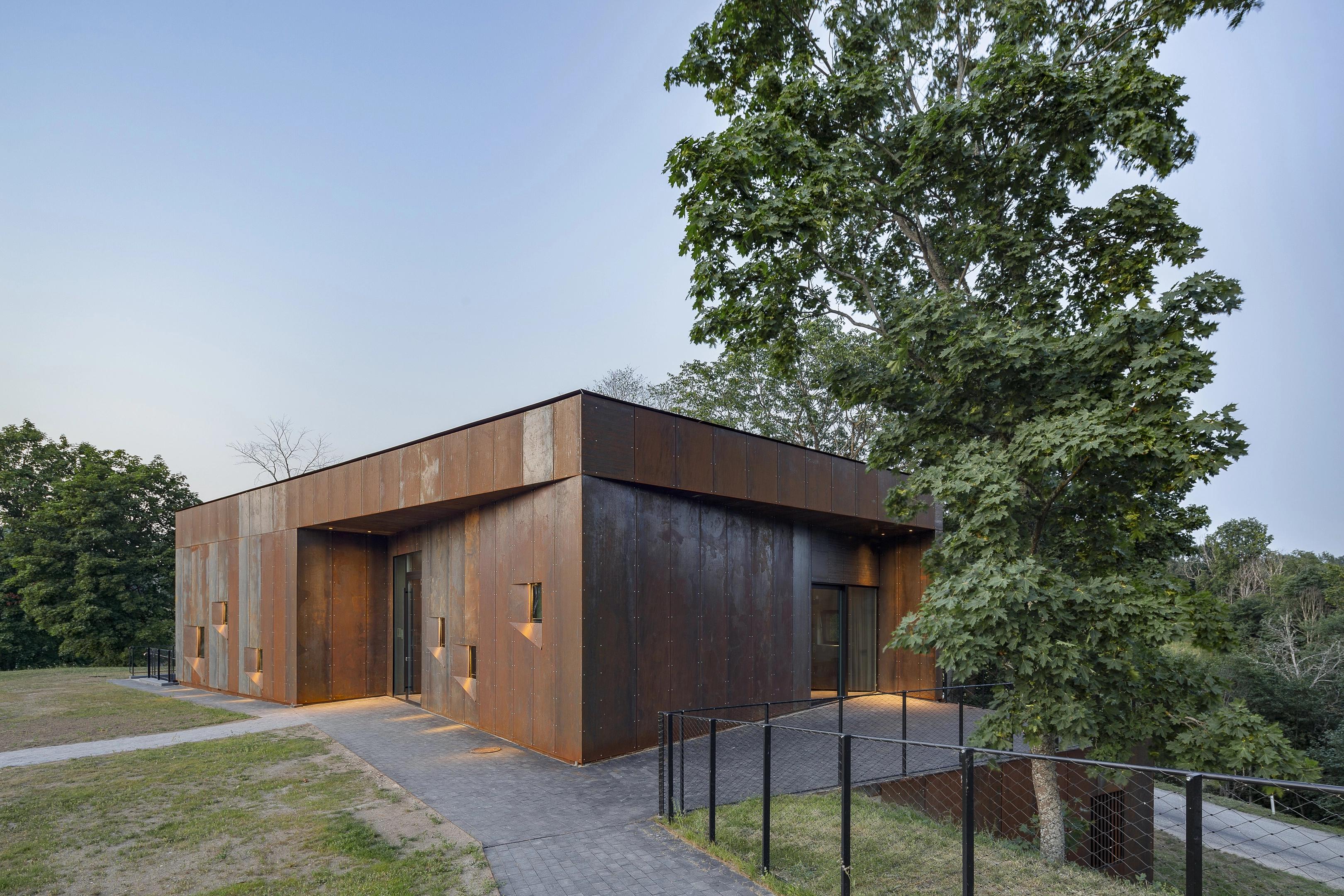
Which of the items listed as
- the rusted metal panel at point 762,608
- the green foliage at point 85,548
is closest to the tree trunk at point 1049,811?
the rusted metal panel at point 762,608

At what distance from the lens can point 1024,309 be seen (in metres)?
8.09

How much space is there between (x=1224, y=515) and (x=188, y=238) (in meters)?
67.3

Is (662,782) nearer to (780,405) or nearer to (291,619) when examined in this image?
(291,619)

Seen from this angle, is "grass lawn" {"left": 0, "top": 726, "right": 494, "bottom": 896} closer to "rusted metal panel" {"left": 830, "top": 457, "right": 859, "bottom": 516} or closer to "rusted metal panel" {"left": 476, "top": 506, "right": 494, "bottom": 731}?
"rusted metal panel" {"left": 476, "top": 506, "right": 494, "bottom": 731}

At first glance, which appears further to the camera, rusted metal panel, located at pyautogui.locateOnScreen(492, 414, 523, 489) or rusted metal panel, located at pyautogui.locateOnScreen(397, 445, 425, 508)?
rusted metal panel, located at pyautogui.locateOnScreen(397, 445, 425, 508)

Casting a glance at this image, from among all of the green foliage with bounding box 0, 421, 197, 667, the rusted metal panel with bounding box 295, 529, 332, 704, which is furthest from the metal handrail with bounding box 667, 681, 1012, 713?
the green foliage with bounding box 0, 421, 197, 667

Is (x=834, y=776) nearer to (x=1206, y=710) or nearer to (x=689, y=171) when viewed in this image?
(x=1206, y=710)

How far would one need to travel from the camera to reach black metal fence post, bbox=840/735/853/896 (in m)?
4.57

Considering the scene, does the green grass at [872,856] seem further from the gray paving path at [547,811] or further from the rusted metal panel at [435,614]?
the rusted metal panel at [435,614]

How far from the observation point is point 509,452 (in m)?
10.3

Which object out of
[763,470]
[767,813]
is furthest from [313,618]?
[767,813]

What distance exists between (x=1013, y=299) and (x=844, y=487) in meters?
5.56

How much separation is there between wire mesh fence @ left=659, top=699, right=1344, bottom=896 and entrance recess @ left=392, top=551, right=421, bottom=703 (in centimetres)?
693

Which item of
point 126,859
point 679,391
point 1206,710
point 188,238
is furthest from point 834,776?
point 188,238
